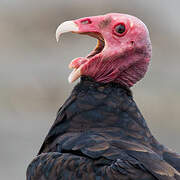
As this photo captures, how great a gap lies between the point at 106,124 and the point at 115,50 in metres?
0.63

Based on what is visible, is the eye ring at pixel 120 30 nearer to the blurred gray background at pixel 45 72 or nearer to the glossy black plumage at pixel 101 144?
the glossy black plumage at pixel 101 144

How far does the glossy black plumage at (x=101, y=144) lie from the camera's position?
4.30 m

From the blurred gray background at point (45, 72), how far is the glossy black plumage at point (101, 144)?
6.34 meters

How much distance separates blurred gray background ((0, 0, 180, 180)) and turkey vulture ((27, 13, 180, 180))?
6298 mm

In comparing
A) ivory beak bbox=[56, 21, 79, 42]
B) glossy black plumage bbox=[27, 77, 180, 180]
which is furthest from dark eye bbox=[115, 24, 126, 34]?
glossy black plumage bbox=[27, 77, 180, 180]

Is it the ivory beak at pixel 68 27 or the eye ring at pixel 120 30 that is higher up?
the ivory beak at pixel 68 27

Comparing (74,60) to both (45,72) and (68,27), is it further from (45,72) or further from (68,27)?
(45,72)

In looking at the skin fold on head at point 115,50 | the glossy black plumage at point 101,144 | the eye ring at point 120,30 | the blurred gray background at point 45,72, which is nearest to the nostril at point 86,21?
the skin fold on head at point 115,50

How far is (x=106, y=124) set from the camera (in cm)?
485

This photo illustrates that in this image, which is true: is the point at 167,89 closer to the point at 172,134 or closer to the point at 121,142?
the point at 172,134

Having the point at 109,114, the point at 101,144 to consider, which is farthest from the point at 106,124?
the point at 101,144

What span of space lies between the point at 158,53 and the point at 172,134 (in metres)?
2.75

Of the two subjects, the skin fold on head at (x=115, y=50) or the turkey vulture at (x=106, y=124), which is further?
the skin fold on head at (x=115, y=50)

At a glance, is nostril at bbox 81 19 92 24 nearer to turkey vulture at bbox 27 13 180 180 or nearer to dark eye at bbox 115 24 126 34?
turkey vulture at bbox 27 13 180 180
